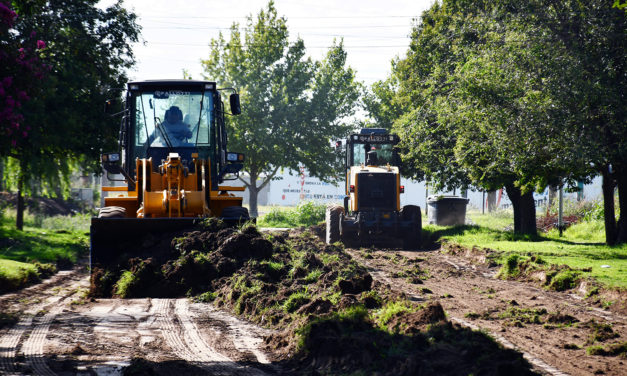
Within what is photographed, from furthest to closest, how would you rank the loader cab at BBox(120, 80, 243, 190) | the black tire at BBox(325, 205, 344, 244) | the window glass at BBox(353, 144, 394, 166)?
the window glass at BBox(353, 144, 394, 166), the black tire at BBox(325, 205, 344, 244), the loader cab at BBox(120, 80, 243, 190)

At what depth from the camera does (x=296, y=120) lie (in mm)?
39000

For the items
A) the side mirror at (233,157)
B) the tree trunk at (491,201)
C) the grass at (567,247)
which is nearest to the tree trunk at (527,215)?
the grass at (567,247)

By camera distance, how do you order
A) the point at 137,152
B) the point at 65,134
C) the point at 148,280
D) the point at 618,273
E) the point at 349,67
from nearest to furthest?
the point at 148,280, the point at 618,273, the point at 137,152, the point at 65,134, the point at 349,67

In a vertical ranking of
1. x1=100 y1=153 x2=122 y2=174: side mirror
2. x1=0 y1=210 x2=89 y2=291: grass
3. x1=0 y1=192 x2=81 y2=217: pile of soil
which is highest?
x1=100 y1=153 x2=122 y2=174: side mirror

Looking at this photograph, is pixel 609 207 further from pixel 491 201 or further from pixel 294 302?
pixel 491 201

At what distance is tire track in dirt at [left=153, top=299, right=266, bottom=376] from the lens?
6.68 m

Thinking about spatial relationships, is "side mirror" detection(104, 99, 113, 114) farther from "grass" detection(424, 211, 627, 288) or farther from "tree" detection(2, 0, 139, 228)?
"grass" detection(424, 211, 627, 288)

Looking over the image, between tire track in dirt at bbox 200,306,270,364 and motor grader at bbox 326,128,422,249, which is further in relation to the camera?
motor grader at bbox 326,128,422,249

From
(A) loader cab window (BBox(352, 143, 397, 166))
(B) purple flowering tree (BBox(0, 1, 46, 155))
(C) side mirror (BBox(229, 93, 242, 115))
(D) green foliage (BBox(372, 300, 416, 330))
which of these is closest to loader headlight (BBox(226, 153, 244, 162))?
(C) side mirror (BBox(229, 93, 242, 115))

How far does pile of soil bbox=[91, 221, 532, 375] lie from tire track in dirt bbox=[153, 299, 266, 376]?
22.2 inches

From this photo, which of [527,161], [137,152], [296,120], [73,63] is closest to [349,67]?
[296,120]

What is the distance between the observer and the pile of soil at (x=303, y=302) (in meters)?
6.17

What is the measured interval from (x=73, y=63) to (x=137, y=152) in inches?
335

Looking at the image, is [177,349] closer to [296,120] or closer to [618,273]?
[618,273]
